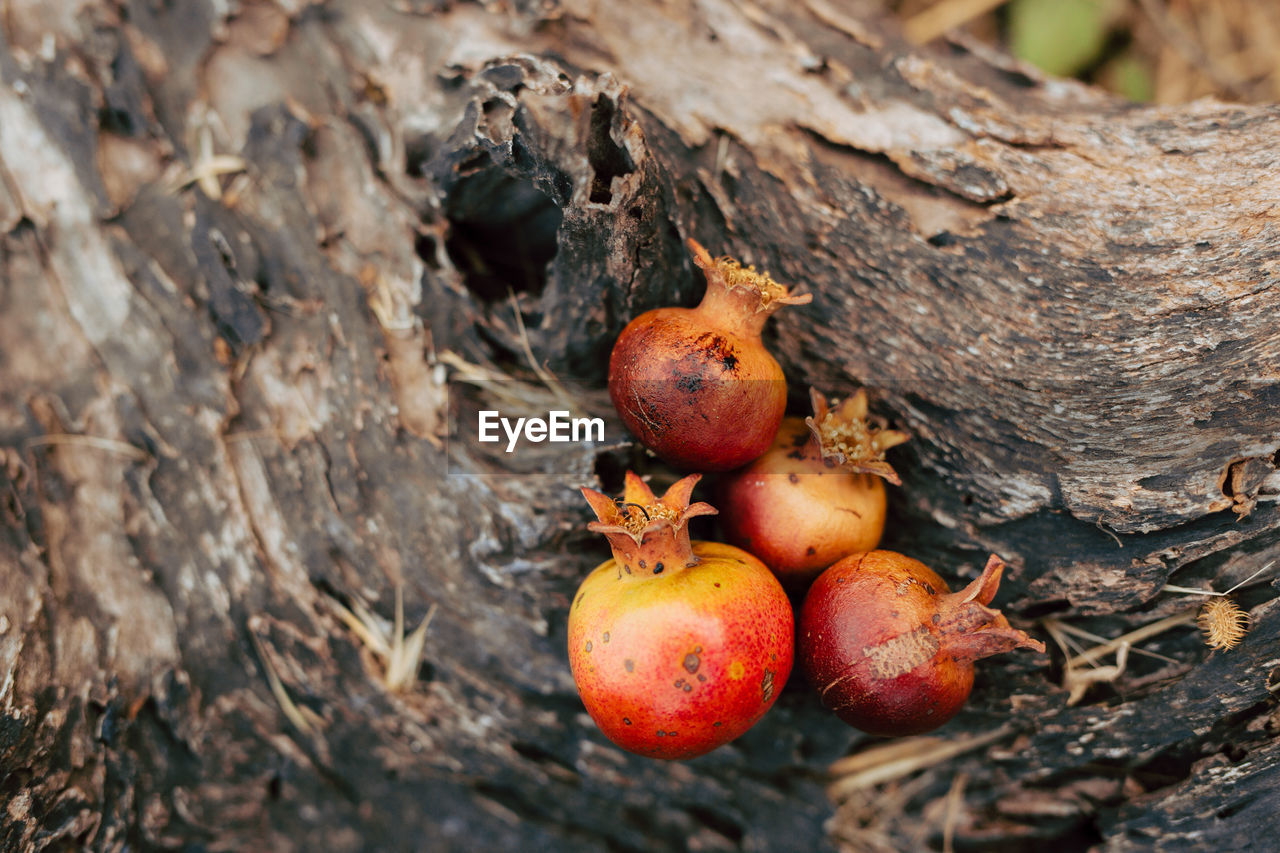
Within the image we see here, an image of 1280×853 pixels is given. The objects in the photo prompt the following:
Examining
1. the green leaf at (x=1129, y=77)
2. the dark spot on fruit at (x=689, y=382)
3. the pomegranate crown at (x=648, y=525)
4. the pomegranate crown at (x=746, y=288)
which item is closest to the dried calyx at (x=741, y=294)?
the pomegranate crown at (x=746, y=288)

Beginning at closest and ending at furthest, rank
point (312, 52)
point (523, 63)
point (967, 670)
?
1. point (967, 670)
2. point (523, 63)
3. point (312, 52)

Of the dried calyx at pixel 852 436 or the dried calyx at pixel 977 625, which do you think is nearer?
the dried calyx at pixel 977 625

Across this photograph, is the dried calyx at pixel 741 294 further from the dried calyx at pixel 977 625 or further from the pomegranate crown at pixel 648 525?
the dried calyx at pixel 977 625

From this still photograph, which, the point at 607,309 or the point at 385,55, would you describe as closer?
the point at 607,309

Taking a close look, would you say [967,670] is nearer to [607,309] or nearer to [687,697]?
[687,697]

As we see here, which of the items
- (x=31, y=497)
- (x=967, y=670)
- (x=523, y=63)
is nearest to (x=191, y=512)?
(x=31, y=497)

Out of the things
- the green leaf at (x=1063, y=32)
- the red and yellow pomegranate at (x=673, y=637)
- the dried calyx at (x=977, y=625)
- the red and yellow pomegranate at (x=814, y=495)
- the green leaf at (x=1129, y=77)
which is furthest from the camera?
the green leaf at (x=1129, y=77)

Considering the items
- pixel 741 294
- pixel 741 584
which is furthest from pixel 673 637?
pixel 741 294
